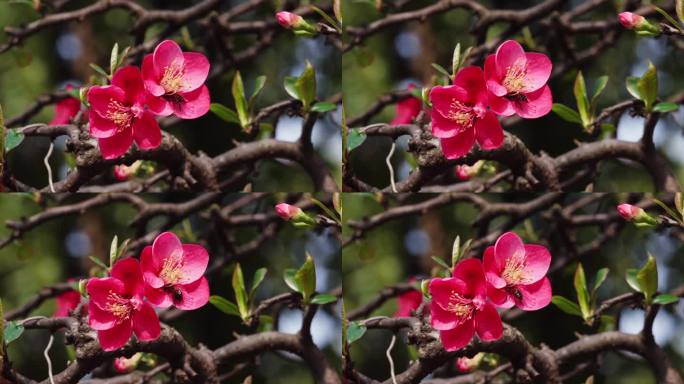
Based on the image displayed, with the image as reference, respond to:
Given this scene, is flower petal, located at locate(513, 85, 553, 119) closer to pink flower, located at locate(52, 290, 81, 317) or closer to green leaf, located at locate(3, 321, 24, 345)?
pink flower, located at locate(52, 290, 81, 317)

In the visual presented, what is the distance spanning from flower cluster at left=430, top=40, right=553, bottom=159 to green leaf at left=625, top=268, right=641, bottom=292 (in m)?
0.35

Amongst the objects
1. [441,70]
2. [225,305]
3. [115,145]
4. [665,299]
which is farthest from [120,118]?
[665,299]

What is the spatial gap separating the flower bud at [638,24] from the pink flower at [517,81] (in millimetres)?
175

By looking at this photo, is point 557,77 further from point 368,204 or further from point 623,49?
point 368,204

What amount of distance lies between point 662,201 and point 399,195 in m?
0.50

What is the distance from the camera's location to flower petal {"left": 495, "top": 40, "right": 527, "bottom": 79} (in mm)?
1652

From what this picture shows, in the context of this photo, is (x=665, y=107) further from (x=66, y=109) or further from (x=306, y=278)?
(x=66, y=109)

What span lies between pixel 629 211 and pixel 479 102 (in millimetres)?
351

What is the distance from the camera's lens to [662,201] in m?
1.70

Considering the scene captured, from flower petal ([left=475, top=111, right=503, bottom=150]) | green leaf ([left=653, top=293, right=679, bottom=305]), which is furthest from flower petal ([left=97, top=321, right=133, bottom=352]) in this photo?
green leaf ([left=653, top=293, right=679, bottom=305])

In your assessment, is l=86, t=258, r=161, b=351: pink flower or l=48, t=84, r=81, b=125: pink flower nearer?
l=86, t=258, r=161, b=351: pink flower

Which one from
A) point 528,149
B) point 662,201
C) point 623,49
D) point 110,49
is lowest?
point 662,201

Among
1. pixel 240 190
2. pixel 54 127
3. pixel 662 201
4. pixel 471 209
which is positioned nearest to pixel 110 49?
pixel 54 127

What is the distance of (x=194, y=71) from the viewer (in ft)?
5.54
